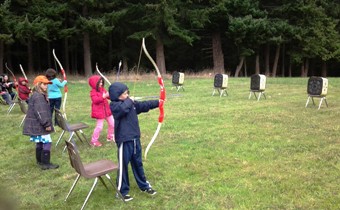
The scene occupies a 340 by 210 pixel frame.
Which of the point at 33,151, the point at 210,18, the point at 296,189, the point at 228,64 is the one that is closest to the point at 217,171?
the point at 296,189

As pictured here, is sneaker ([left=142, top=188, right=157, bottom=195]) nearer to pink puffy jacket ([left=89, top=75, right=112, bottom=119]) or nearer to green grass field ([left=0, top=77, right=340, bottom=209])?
green grass field ([left=0, top=77, right=340, bottom=209])

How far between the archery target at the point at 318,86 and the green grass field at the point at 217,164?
2.38 feet

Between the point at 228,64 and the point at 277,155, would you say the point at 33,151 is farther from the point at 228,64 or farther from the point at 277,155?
the point at 228,64

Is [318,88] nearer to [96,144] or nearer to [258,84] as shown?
[258,84]

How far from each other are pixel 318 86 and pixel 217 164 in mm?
7081

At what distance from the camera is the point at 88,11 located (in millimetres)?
27797

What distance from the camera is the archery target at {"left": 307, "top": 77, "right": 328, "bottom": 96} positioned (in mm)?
11562

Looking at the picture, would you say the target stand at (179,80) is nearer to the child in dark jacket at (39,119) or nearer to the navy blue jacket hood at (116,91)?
the child in dark jacket at (39,119)

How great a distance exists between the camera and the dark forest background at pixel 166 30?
25.1 metres

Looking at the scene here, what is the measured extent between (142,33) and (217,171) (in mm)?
22977

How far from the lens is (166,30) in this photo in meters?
28.6

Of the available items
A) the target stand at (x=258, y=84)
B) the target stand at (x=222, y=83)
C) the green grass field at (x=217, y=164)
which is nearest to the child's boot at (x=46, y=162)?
the green grass field at (x=217, y=164)

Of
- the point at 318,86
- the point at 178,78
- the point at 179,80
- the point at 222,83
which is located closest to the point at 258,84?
the point at 222,83

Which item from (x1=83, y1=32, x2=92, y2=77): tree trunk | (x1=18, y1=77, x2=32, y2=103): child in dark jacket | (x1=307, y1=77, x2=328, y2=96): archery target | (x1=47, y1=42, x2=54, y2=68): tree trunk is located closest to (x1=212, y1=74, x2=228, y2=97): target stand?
(x1=307, y1=77, x2=328, y2=96): archery target
